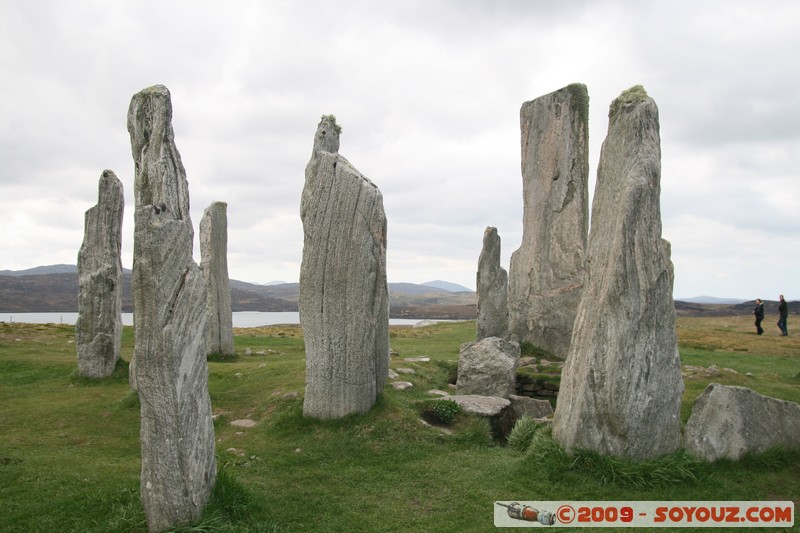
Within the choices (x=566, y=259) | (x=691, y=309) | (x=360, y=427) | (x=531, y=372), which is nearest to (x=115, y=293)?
(x=360, y=427)

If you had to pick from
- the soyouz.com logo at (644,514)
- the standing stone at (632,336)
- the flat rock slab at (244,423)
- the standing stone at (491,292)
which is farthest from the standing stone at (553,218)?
the soyouz.com logo at (644,514)

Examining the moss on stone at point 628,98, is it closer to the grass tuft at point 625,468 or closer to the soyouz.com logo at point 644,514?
the grass tuft at point 625,468

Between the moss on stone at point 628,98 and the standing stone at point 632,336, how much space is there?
0.15 metres

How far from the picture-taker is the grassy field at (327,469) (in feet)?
22.3

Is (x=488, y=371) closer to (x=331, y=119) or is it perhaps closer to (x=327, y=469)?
(x=327, y=469)

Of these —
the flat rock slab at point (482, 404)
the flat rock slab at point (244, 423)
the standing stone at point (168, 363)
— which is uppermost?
the standing stone at point (168, 363)

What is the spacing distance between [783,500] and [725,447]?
1.06 metres

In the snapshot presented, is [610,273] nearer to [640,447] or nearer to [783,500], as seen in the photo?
[640,447]

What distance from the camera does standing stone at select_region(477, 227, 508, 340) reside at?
18.8 meters

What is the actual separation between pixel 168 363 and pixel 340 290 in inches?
192

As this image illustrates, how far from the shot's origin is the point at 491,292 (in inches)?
742

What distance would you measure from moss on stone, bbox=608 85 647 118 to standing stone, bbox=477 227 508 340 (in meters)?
10.2

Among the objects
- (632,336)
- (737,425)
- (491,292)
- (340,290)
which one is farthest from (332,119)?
(737,425)

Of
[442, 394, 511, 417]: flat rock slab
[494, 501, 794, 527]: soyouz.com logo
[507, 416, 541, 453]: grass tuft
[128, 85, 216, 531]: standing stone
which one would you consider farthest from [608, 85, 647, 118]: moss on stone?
[128, 85, 216, 531]: standing stone
